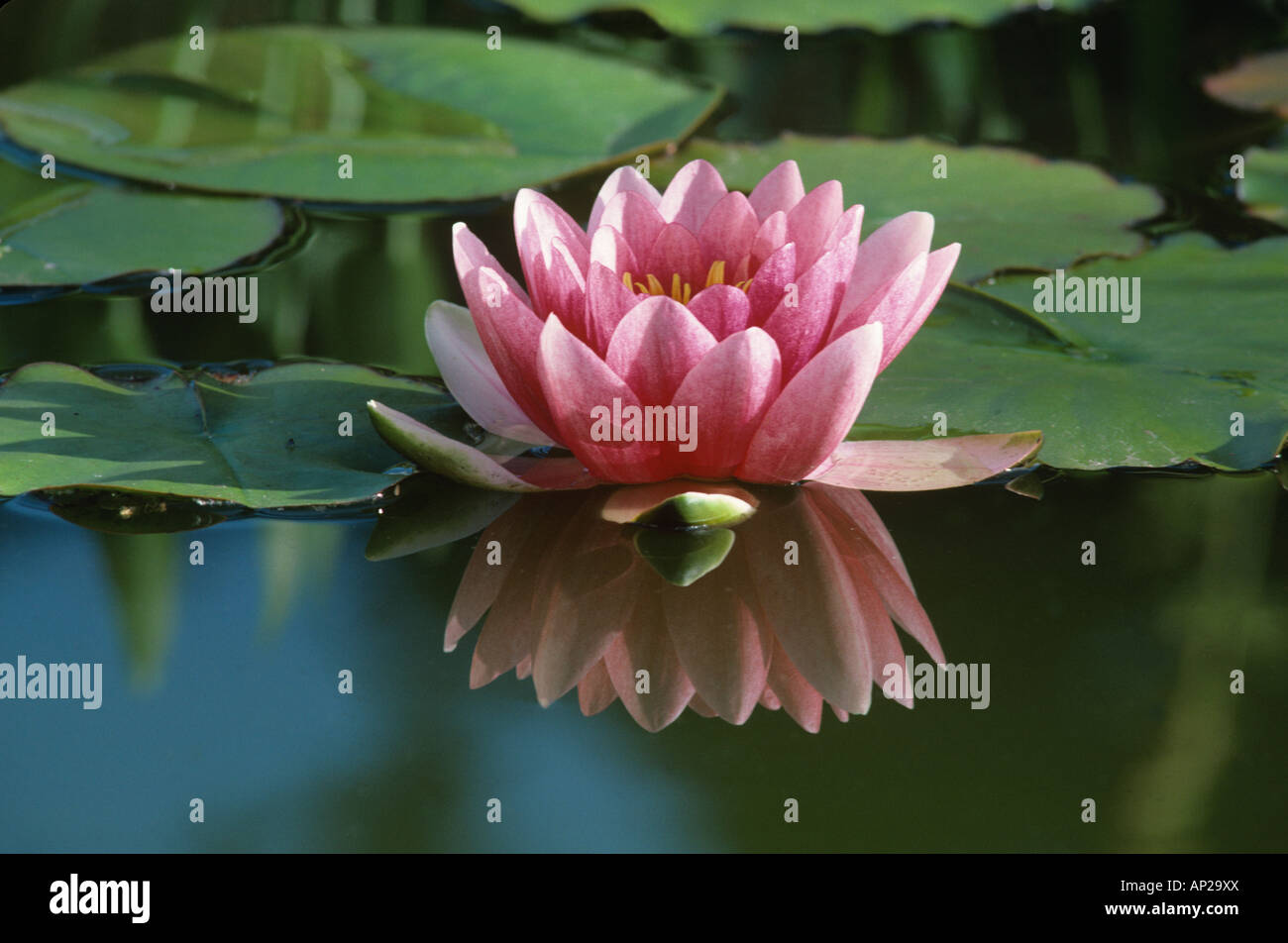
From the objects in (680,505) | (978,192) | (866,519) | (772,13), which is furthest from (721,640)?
(772,13)

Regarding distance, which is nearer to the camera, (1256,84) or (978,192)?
(978,192)

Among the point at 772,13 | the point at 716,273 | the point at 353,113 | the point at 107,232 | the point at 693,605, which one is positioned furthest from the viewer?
the point at 772,13

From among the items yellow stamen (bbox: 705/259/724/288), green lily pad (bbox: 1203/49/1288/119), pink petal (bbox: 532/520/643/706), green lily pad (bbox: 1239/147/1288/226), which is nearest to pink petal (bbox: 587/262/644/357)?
yellow stamen (bbox: 705/259/724/288)

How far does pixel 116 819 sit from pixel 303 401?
0.58 m

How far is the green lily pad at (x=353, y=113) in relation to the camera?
6.73 ft

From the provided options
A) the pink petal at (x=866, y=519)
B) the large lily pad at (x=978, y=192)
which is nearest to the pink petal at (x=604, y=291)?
the pink petal at (x=866, y=519)

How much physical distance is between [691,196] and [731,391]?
1.04ft

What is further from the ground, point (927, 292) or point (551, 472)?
point (927, 292)

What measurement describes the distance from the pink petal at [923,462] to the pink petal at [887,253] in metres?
0.16

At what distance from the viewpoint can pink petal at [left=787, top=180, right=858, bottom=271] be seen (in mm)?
1266

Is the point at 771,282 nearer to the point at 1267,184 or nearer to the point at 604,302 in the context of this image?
the point at 604,302

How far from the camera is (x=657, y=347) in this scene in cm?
116

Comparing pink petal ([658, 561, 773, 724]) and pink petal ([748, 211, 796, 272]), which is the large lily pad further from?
pink petal ([658, 561, 773, 724])
